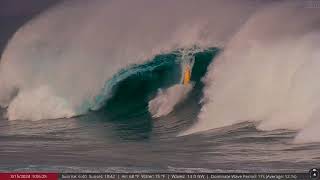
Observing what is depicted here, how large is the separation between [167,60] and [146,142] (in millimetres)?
675

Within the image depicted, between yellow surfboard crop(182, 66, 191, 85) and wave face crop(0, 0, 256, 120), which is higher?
wave face crop(0, 0, 256, 120)

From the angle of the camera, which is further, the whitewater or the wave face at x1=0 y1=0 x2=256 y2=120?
the wave face at x1=0 y1=0 x2=256 y2=120

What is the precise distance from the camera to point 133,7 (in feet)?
18.0

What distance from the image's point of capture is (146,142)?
5344mm

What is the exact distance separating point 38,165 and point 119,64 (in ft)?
3.17

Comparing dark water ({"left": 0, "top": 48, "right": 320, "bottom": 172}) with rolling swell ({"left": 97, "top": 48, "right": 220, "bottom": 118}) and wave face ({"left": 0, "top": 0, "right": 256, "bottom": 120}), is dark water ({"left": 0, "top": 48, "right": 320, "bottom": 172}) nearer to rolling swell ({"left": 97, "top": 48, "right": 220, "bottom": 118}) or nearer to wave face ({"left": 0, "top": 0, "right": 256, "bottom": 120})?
rolling swell ({"left": 97, "top": 48, "right": 220, "bottom": 118})

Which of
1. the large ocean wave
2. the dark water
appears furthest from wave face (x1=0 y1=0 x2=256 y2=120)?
the dark water

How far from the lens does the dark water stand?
16.7 ft
